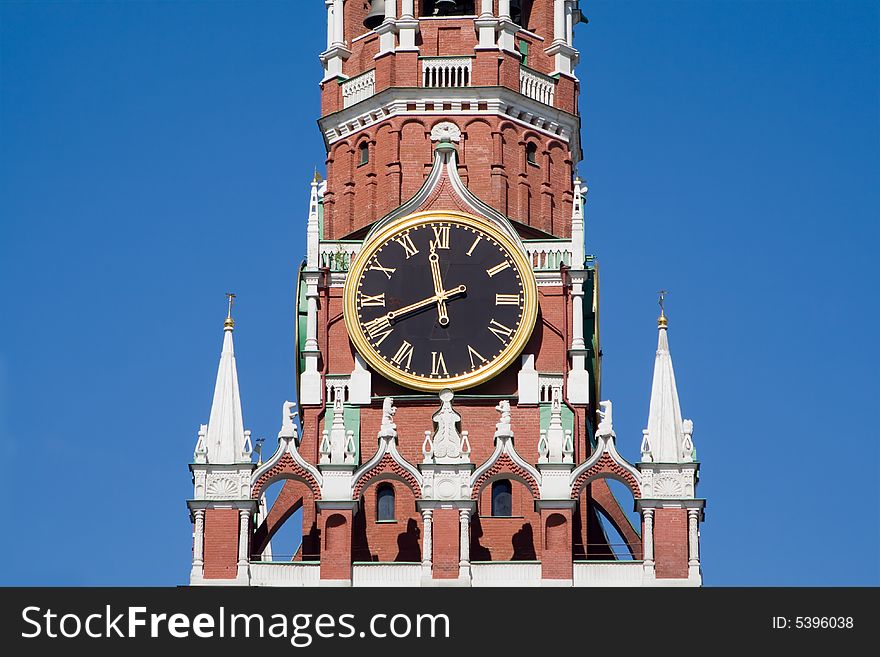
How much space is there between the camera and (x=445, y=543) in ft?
209

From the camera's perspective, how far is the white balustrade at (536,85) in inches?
2763

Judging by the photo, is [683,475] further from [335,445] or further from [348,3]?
[348,3]

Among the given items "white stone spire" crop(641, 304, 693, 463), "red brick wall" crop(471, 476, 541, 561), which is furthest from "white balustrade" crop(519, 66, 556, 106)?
"red brick wall" crop(471, 476, 541, 561)

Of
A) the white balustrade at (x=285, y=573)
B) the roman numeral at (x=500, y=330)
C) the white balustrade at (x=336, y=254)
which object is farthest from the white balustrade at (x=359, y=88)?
the white balustrade at (x=285, y=573)

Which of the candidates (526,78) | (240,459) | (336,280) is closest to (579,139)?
(526,78)

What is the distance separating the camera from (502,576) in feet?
209

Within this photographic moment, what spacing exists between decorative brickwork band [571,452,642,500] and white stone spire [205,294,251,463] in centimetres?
560

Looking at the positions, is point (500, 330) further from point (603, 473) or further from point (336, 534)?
point (336, 534)

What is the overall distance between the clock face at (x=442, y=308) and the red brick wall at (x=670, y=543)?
4.38m

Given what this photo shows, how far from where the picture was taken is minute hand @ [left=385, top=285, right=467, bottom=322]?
6631 centimetres

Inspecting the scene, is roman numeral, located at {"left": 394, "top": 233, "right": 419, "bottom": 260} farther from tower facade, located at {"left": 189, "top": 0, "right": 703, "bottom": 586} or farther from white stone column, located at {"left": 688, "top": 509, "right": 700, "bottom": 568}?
white stone column, located at {"left": 688, "top": 509, "right": 700, "bottom": 568}

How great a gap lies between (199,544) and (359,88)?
35.2 feet

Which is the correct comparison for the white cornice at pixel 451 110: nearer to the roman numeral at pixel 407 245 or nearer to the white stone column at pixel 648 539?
the roman numeral at pixel 407 245
